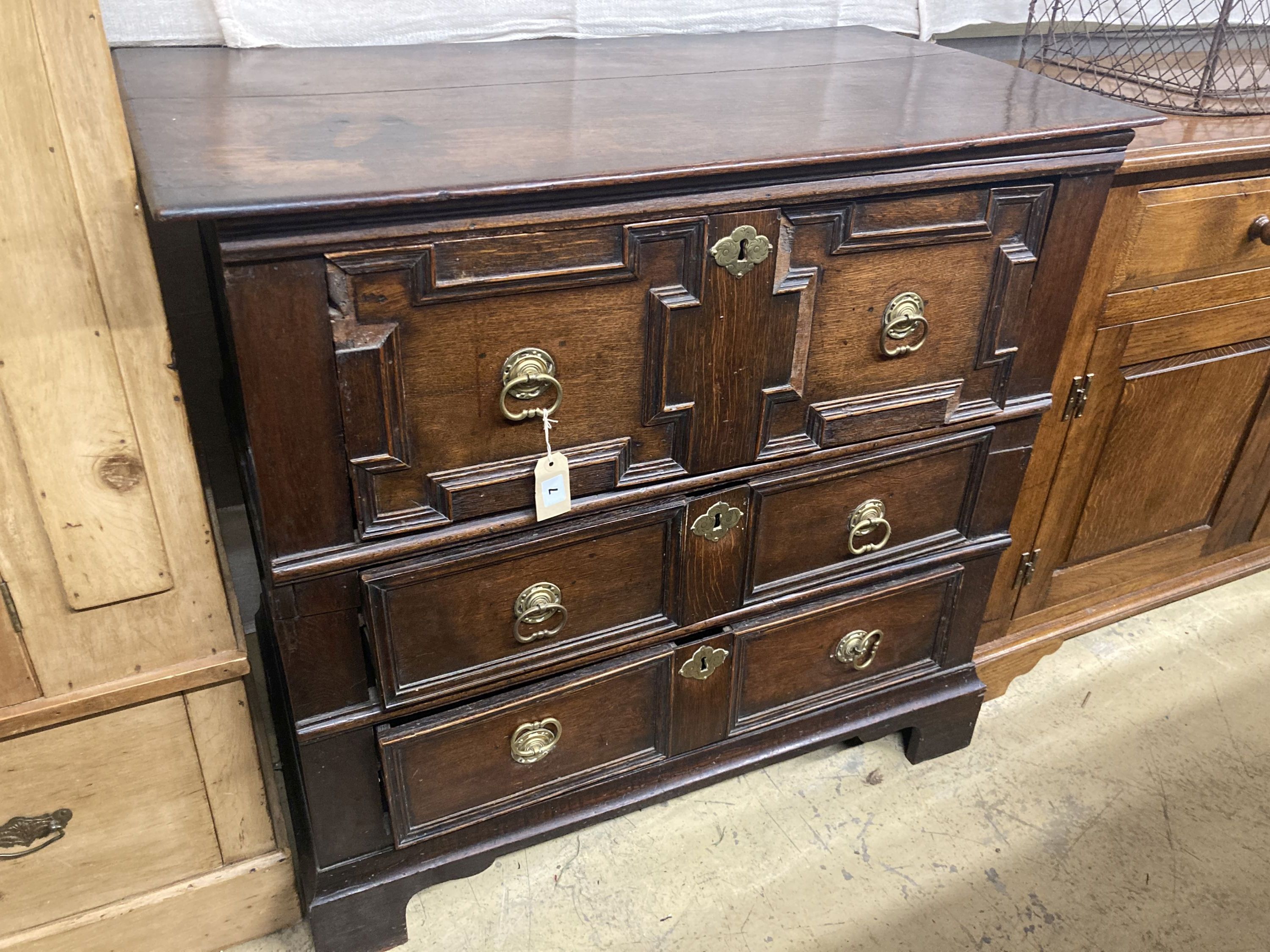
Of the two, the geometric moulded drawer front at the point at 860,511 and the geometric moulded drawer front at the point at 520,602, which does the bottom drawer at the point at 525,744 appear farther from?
the geometric moulded drawer front at the point at 860,511

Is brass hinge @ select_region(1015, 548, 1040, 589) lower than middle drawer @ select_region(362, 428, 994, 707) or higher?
lower

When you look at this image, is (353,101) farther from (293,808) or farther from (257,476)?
(293,808)

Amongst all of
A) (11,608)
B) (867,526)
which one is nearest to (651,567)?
(867,526)

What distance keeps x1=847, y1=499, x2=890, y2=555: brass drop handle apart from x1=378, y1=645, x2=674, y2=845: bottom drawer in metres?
0.28

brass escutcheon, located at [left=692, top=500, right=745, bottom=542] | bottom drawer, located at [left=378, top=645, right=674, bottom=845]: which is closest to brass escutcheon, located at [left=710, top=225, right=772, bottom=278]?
brass escutcheon, located at [left=692, top=500, right=745, bottom=542]

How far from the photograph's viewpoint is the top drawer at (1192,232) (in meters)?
Answer: 1.35

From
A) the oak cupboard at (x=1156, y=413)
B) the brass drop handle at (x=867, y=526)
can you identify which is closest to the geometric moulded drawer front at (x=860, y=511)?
the brass drop handle at (x=867, y=526)

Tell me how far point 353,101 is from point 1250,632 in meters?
1.83

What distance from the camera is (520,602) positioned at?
1.14 meters

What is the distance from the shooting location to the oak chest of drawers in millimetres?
915

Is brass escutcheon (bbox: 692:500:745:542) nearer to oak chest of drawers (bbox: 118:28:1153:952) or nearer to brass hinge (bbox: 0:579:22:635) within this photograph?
oak chest of drawers (bbox: 118:28:1153:952)

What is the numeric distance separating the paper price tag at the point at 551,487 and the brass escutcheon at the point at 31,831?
66 cm

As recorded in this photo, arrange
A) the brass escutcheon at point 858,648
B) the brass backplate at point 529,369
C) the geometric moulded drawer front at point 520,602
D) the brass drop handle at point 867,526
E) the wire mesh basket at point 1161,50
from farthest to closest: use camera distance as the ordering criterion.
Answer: the wire mesh basket at point 1161,50
the brass escutcheon at point 858,648
the brass drop handle at point 867,526
the geometric moulded drawer front at point 520,602
the brass backplate at point 529,369

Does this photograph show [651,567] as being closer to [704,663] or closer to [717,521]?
[717,521]
